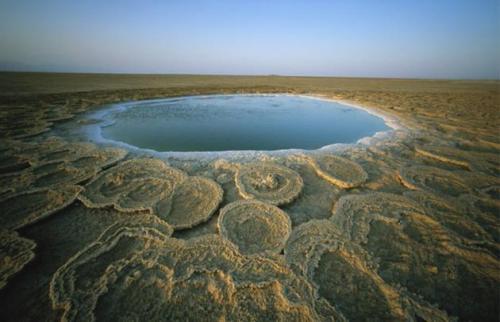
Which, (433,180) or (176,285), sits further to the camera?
(433,180)

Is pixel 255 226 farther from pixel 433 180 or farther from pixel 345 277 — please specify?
pixel 433 180

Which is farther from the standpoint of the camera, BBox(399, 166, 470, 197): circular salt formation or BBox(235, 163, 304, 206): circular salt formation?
BBox(399, 166, 470, 197): circular salt formation

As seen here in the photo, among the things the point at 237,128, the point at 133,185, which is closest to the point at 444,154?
the point at 237,128

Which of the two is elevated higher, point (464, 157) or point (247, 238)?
point (464, 157)

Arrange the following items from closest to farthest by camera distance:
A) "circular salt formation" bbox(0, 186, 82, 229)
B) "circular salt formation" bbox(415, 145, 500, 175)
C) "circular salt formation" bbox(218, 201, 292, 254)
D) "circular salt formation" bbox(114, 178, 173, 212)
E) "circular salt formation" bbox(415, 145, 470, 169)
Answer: "circular salt formation" bbox(218, 201, 292, 254)
"circular salt formation" bbox(0, 186, 82, 229)
"circular salt formation" bbox(114, 178, 173, 212)
"circular salt formation" bbox(415, 145, 500, 175)
"circular salt formation" bbox(415, 145, 470, 169)

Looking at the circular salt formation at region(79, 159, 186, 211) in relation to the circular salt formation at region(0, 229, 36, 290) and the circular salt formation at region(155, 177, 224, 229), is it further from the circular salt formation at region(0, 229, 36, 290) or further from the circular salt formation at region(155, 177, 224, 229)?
the circular salt formation at region(0, 229, 36, 290)

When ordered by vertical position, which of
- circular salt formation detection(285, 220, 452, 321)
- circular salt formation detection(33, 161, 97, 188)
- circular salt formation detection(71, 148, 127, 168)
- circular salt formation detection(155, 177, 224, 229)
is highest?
circular salt formation detection(71, 148, 127, 168)

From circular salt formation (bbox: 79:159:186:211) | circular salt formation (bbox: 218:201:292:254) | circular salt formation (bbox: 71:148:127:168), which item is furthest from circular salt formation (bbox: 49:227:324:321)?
circular salt formation (bbox: 71:148:127:168)
